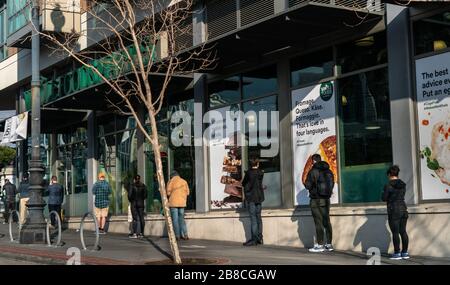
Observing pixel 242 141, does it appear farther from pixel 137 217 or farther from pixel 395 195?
pixel 395 195

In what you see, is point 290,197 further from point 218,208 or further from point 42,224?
point 42,224

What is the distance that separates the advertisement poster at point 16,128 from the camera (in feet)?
81.1

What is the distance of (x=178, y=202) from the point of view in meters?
16.3

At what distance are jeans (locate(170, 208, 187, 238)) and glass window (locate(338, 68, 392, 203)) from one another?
15.5 feet

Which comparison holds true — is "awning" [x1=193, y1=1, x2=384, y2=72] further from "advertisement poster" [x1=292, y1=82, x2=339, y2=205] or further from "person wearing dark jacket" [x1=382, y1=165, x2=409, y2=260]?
"person wearing dark jacket" [x1=382, y1=165, x2=409, y2=260]

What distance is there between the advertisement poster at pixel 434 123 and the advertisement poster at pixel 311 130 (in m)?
2.33

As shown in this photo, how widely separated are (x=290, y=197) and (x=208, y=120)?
13.0 ft

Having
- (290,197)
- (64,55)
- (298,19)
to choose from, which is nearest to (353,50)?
(298,19)

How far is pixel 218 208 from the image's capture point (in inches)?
679

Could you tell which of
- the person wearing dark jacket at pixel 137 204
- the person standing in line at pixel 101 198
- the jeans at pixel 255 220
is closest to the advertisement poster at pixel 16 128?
the person standing in line at pixel 101 198

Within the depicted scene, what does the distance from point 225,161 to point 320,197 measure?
16.0 ft

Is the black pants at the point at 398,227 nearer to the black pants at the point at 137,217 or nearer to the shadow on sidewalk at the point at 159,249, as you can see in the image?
the shadow on sidewalk at the point at 159,249

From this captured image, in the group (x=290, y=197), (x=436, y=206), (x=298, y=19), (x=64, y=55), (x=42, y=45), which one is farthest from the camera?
(x=42, y=45)

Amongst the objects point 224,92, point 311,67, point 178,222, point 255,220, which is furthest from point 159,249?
point 311,67
